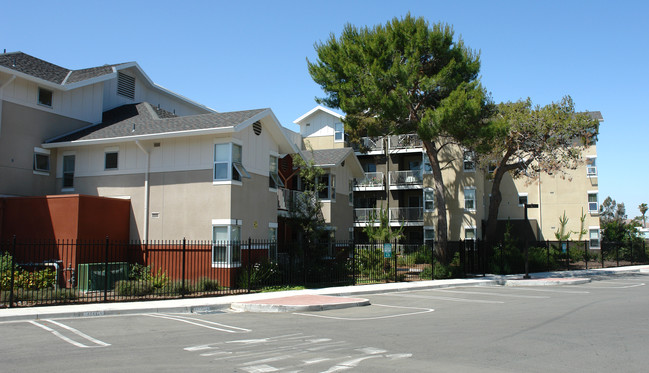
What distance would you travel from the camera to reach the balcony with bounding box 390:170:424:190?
42031 millimetres

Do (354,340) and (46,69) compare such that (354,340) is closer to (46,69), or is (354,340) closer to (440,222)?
(440,222)

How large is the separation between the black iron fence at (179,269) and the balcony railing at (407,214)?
533 inches

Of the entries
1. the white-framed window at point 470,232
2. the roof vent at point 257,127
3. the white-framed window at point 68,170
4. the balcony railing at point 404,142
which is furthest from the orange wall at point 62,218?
the white-framed window at point 470,232

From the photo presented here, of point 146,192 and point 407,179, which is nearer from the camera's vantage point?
point 146,192

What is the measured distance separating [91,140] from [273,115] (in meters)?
7.99

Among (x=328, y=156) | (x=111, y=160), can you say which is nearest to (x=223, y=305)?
(x=111, y=160)

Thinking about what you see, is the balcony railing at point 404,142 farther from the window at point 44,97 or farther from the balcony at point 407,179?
the window at point 44,97

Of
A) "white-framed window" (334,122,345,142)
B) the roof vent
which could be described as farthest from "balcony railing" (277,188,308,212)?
"white-framed window" (334,122,345,142)

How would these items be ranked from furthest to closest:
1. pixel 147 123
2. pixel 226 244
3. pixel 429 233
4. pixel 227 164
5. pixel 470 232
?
pixel 429 233
pixel 470 232
pixel 147 123
pixel 227 164
pixel 226 244

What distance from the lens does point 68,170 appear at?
23.5 meters

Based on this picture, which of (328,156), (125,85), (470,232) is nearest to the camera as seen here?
(125,85)

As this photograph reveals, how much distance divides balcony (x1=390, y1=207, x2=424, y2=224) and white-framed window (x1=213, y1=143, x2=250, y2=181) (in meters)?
23.0

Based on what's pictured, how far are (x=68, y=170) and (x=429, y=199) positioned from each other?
27009 millimetres

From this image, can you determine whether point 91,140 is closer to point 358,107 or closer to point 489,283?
point 358,107
